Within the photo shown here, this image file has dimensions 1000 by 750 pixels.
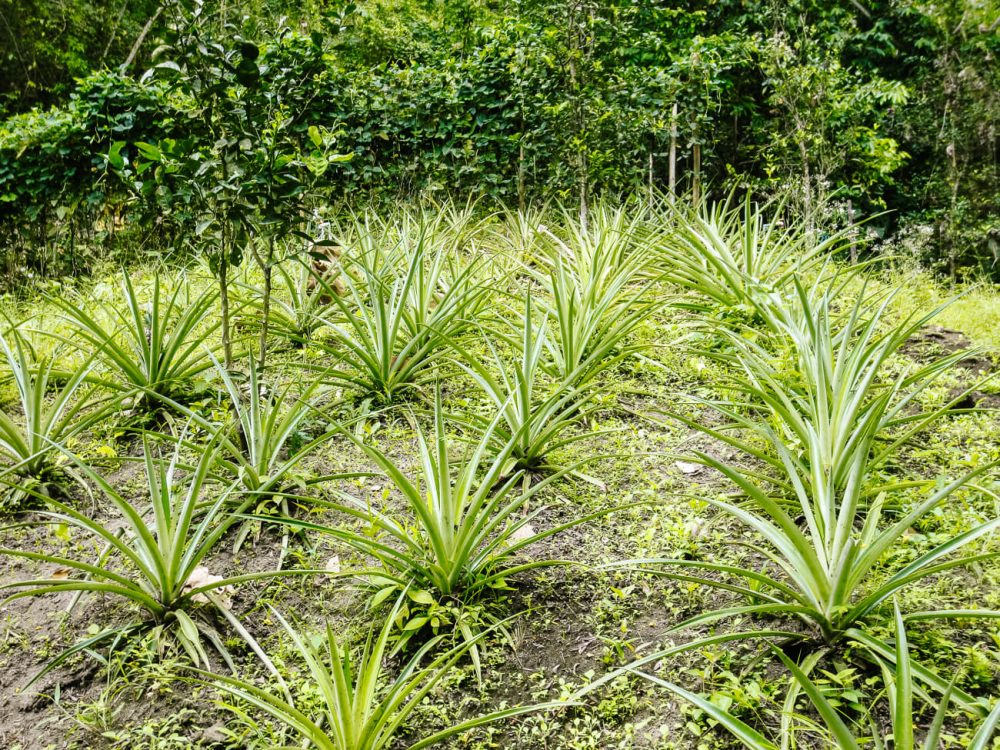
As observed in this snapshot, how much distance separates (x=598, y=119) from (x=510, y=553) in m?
4.74

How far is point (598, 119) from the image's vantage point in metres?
5.60

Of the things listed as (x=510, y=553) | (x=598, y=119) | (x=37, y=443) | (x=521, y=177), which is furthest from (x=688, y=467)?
(x=521, y=177)

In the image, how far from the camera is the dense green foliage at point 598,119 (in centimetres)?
528

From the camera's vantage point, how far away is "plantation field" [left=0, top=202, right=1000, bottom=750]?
1400 millimetres

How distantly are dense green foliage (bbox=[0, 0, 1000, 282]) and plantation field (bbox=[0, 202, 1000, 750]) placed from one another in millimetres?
1052

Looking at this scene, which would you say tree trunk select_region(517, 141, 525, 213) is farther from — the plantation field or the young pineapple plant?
the young pineapple plant

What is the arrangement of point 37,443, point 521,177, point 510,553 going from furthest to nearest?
point 521,177 < point 37,443 < point 510,553

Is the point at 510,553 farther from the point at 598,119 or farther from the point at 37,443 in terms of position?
the point at 598,119

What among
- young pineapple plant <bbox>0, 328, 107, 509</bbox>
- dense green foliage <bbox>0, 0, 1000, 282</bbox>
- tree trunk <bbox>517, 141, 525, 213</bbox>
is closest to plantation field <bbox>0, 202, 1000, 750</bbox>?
young pineapple plant <bbox>0, 328, 107, 509</bbox>

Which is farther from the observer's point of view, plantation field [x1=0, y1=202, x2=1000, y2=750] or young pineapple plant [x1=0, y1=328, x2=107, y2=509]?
young pineapple plant [x1=0, y1=328, x2=107, y2=509]

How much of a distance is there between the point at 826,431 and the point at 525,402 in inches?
36.8

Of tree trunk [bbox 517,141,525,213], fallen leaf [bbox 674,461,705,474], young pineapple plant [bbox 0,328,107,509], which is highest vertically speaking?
tree trunk [bbox 517,141,525,213]

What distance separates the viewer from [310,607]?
5.87 feet

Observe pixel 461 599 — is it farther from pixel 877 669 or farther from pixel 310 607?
pixel 877 669
